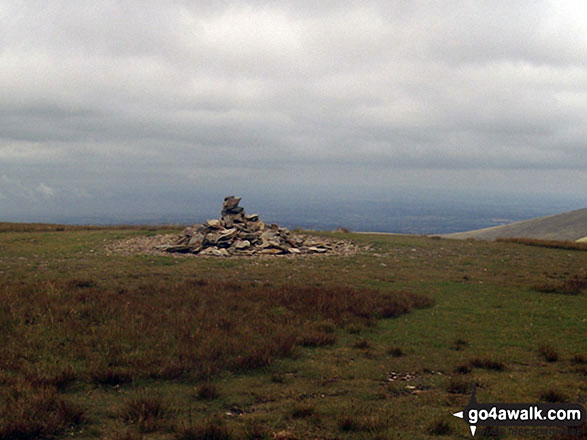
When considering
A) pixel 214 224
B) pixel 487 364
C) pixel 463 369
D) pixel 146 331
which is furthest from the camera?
pixel 214 224

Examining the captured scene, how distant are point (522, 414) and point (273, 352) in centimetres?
551

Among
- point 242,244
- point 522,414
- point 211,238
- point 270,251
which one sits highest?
point 211,238

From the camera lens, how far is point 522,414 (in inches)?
287

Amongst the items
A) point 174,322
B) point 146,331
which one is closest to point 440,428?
point 146,331

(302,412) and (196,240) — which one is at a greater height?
(196,240)

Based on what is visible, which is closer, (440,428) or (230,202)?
(440,428)

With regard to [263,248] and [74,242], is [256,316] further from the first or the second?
[74,242]

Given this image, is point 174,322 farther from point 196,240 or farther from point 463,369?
point 196,240

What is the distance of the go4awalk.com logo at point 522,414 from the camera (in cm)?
700

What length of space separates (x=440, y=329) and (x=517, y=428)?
6.57 m

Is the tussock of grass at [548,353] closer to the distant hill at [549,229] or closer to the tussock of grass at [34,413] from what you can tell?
the tussock of grass at [34,413]

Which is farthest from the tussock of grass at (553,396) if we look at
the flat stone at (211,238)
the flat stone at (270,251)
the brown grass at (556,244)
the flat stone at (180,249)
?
the brown grass at (556,244)

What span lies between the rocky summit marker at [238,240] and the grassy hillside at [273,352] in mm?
8110

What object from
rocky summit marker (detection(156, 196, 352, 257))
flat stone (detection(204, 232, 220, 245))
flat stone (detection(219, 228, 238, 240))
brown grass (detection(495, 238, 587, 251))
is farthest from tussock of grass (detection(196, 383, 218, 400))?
brown grass (detection(495, 238, 587, 251))
